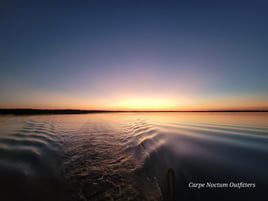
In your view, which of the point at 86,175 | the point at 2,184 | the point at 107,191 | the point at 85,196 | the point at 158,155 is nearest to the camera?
the point at 85,196

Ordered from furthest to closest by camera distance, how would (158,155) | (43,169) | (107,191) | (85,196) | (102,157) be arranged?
(158,155)
(102,157)
(43,169)
(107,191)
(85,196)

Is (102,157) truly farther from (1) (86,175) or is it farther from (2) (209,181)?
(2) (209,181)

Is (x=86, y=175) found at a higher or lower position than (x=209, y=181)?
higher

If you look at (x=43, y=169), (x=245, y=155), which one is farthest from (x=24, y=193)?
(x=245, y=155)

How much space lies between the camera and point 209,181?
172 inches

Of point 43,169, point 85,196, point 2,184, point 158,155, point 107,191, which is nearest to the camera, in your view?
point 85,196

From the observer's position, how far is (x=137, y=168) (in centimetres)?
492

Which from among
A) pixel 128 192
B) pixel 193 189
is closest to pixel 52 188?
pixel 128 192

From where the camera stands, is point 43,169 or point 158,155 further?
point 158,155

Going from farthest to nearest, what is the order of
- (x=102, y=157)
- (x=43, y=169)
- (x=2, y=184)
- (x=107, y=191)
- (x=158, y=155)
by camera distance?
1. (x=158, y=155)
2. (x=102, y=157)
3. (x=43, y=169)
4. (x=2, y=184)
5. (x=107, y=191)

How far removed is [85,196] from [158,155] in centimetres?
415

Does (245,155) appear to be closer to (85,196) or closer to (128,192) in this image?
(128,192)

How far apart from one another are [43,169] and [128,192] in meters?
3.55

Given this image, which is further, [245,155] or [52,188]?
[245,155]
